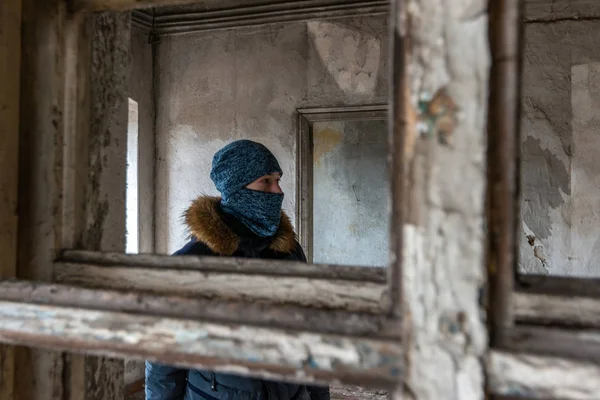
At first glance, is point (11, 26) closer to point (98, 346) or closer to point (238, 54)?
point (98, 346)

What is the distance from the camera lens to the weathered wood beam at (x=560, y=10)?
2.80 m

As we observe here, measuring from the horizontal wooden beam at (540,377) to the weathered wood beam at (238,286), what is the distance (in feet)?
0.49

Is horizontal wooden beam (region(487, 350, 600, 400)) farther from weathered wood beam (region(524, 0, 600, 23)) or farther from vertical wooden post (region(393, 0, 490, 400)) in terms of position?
weathered wood beam (region(524, 0, 600, 23))

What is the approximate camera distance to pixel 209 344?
1.59 ft

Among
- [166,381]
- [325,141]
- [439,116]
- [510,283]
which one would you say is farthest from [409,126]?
[325,141]

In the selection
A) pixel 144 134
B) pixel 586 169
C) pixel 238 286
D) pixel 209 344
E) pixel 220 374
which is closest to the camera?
pixel 209 344

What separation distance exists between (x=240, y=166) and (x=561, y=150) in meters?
2.22

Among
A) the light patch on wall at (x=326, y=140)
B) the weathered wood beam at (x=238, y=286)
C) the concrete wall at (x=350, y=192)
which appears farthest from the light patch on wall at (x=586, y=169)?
the weathered wood beam at (x=238, y=286)

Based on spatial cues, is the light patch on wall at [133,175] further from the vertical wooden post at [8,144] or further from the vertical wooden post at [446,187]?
the vertical wooden post at [446,187]

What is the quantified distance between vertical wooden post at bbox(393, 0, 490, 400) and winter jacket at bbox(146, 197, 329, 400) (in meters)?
1.01

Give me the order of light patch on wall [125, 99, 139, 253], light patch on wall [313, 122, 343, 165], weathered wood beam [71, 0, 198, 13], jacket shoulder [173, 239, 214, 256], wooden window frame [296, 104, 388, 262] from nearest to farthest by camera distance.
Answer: weathered wood beam [71, 0, 198, 13] → jacket shoulder [173, 239, 214, 256] → wooden window frame [296, 104, 388, 262] → light patch on wall [125, 99, 139, 253] → light patch on wall [313, 122, 343, 165]

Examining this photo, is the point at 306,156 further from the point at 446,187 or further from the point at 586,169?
the point at 446,187

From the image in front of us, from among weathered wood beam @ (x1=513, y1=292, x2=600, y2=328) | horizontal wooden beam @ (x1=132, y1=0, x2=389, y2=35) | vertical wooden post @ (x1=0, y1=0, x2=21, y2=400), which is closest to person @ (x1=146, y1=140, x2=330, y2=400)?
vertical wooden post @ (x1=0, y1=0, x2=21, y2=400)

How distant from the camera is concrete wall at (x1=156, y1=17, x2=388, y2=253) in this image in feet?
10.5
